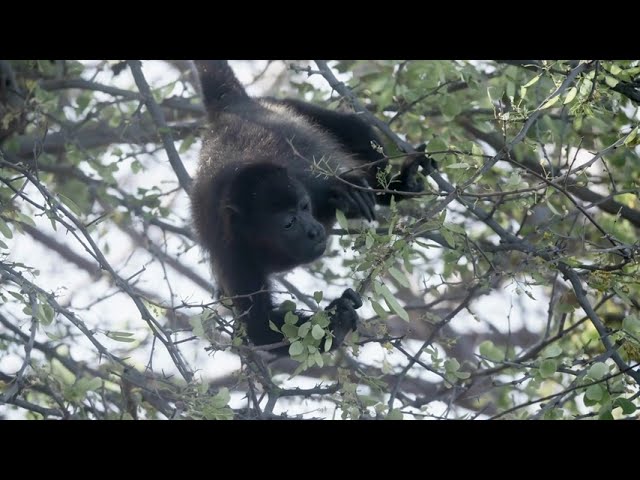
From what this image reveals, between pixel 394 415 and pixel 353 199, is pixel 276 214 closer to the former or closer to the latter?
pixel 353 199

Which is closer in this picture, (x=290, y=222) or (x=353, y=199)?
(x=290, y=222)

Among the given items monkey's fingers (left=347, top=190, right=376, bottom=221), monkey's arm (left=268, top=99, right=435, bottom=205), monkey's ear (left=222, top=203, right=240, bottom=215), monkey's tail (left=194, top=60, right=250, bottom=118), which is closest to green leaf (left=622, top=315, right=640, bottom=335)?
monkey's fingers (left=347, top=190, right=376, bottom=221)

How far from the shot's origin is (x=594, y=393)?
9.03 feet

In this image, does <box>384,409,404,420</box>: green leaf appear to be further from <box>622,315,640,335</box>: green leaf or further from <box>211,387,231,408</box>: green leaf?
<box>622,315,640,335</box>: green leaf

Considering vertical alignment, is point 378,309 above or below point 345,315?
below

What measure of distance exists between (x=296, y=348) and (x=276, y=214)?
1.58 meters

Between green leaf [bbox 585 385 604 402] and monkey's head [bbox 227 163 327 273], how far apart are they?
1.95 metres

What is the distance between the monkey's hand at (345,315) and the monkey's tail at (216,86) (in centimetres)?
212

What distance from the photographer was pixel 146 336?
16.7ft

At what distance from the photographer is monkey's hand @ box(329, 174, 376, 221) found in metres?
4.62

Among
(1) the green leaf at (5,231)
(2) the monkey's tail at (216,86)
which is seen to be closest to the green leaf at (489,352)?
(1) the green leaf at (5,231)

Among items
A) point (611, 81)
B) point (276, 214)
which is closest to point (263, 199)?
point (276, 214)

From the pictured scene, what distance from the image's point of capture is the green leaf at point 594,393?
2.75m
